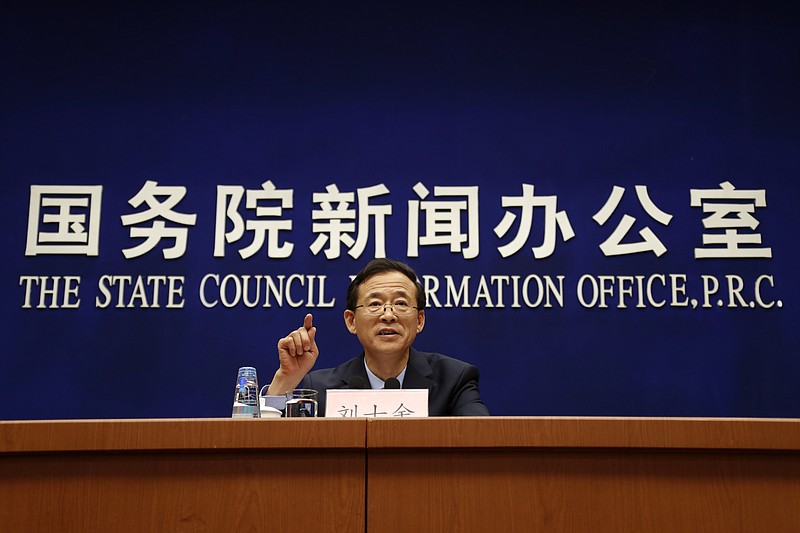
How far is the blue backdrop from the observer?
3.11 meters

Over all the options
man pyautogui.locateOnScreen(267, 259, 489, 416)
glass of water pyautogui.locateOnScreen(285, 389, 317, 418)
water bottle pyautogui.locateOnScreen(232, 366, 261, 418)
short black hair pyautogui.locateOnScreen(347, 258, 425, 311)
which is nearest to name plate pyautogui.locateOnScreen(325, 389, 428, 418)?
glass of water pyautogui.locateOnScreen(285, 389, 317, 418)

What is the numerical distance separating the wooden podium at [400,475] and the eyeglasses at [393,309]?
1.10 meters

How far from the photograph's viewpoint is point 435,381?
2344 mm

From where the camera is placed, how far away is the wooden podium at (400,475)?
4.04 ft

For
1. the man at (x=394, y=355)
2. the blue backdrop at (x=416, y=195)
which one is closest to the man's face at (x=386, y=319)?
the man at (x=394, y=355)

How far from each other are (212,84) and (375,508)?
251cm

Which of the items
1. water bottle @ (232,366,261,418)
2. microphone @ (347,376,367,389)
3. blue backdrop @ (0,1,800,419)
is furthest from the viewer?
blue backdrop @ (0,1,800,419)

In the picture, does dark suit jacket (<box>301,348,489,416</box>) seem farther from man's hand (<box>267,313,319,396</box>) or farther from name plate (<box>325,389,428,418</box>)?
name plate (<box>325,389,428,418</box>)

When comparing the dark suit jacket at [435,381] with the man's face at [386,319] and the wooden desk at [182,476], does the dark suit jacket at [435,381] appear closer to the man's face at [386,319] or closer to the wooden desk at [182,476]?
the man's face at [386,319]

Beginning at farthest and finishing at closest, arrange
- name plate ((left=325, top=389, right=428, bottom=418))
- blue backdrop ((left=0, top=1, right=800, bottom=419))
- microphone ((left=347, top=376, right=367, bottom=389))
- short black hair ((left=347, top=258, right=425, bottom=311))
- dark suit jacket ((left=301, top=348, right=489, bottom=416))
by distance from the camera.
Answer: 1. blue backdrop ((left=0, top=1, right=800, bottom=419))
2. short black hair ((left=347, top=258, right=425, bottom=311))
3. dark suit jacket ((left=301, top=348, right=489, bottom=416))
4. microphone ((left=347, top=376, right=367, bottom=389))
5. name plate ((left=325, top=389, right=428, bottom=418))

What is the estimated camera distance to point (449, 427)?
127cm

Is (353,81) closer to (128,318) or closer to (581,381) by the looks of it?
(128,318)

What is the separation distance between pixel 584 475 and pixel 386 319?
1162 mm

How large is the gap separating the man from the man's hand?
3 cm
